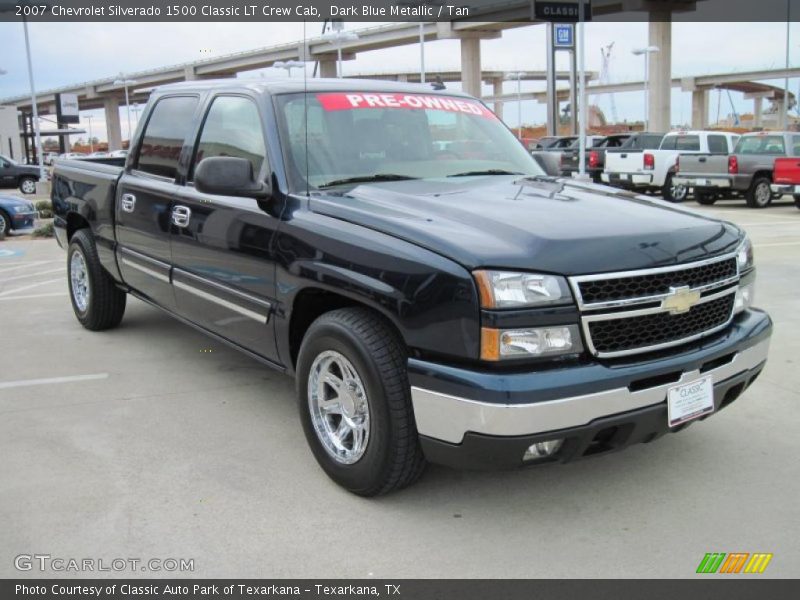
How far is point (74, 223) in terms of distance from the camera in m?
6.76

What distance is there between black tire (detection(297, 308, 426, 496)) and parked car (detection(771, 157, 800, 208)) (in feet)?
50.7

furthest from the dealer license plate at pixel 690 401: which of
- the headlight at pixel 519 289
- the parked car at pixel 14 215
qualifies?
the parked car at pixel 14 215

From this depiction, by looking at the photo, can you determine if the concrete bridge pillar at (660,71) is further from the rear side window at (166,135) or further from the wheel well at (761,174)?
the rear side window at (166,135)

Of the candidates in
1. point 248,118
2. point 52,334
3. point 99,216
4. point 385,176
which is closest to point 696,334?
point 385,176

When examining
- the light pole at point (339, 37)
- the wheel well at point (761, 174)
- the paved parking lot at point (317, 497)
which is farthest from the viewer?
the light pole at point (339, 37)

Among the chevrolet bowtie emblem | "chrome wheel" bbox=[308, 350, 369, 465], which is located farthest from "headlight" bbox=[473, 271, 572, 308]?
"chrome wheel" bbox=[308, 350, 369, 465]

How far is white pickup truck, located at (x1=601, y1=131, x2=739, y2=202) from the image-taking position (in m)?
20.3

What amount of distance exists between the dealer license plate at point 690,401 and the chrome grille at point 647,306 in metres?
0.18

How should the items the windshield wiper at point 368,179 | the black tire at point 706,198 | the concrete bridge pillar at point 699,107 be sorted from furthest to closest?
the concrete bridge pillar at point 699,107 → the black tire at point 706,198 → the windshield wiper at point 368,179

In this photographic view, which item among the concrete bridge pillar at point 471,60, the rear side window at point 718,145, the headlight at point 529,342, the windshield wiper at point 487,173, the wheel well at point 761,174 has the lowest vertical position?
the wheel well at point 761,174

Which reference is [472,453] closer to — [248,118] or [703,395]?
[703,395]

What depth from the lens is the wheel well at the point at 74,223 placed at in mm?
6621

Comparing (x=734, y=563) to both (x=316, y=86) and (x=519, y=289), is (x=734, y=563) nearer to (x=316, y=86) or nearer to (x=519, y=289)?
(x=519, y=289)

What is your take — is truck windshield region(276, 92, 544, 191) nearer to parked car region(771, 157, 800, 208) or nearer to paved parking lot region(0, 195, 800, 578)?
paved parking lot region(0, 195, 800, 578)
